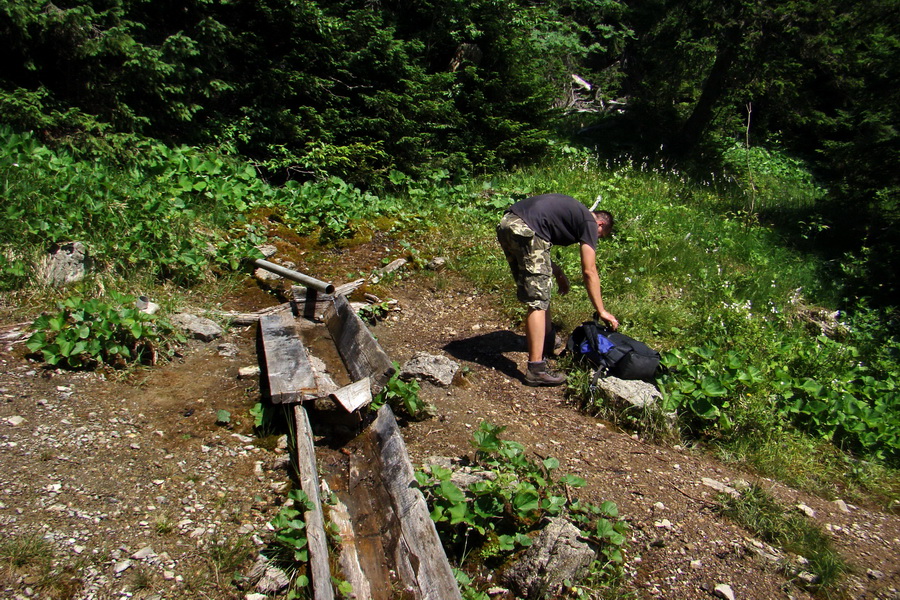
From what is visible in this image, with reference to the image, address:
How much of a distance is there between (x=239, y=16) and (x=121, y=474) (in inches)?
292

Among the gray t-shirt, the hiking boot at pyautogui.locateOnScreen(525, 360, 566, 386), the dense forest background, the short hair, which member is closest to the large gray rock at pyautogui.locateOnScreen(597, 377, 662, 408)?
the hiking boot at pyautogui.locateOnScreen(525, 360, 566, 386)

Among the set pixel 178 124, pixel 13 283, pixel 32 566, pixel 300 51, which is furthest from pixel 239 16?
pixel 32 566

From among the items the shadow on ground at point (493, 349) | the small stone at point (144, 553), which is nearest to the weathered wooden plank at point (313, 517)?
Result: the small stone at point (144, 553)

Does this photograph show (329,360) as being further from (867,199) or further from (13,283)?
(867,199)

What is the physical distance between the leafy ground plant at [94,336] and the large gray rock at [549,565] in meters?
3.06

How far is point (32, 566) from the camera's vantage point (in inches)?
103

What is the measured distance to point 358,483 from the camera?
11.6ft

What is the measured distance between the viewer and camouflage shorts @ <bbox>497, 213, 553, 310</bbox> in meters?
4.93

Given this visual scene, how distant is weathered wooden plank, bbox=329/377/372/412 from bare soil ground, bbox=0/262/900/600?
Answer: 21.3 inches

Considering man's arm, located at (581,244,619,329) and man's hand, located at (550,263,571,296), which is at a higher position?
man's arm, located at (581,244,619,329)

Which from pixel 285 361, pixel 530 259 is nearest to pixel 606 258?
pixel 530 259

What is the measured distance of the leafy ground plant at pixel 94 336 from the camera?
162 inches

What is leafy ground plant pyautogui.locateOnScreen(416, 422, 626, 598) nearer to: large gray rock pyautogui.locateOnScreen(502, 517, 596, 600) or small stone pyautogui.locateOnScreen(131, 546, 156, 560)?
large gray rock pyautogui.locateOnScreen(502, 517, 596, 600)

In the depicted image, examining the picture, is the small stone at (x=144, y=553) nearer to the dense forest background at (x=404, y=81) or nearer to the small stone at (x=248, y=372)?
the small stone at (x=248, y=372)
